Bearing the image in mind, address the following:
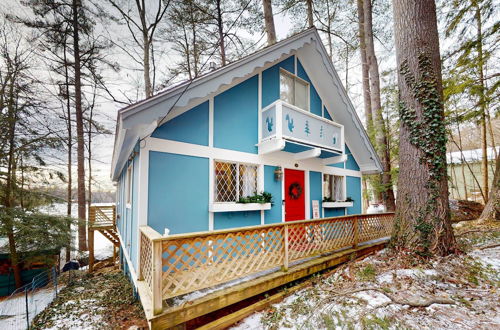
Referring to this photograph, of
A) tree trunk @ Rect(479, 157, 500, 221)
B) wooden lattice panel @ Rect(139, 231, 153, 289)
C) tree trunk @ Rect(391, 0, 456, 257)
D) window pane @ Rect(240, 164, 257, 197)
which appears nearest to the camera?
wooden lattice panel @ Rect(139, 231, 153, 289)

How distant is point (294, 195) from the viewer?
6.27 m

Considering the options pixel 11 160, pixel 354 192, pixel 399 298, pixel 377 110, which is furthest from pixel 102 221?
pixel 377 110

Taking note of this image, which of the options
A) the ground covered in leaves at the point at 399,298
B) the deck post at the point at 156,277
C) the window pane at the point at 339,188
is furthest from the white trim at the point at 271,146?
the window pane at the point at 339,188

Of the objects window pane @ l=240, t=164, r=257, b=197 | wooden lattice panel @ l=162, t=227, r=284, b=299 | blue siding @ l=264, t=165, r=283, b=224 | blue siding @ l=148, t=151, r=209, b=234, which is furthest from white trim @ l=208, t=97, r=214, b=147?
wooden lattice panel @ l=162, t=227, r=284, b=299

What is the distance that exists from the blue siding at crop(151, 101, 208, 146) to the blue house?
0.8 inches

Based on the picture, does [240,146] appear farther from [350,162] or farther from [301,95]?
[350,162]

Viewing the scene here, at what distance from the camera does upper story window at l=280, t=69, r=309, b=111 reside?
6.32 metres

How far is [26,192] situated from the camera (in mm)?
7039

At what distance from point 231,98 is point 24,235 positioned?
771cm

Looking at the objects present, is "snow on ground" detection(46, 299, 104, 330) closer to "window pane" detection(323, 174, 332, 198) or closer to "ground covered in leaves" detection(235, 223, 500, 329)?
"ground covered in leaves" detection(235, 223, 500, 329)

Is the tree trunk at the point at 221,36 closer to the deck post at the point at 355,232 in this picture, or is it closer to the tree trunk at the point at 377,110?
the tree trunk at the point at 377,110

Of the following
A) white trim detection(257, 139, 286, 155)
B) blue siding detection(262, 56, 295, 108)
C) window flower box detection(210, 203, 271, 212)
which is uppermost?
blue siding detection(262, 56, 295, 108)

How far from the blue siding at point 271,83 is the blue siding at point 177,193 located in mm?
2463

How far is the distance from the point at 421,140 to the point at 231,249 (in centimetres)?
436
